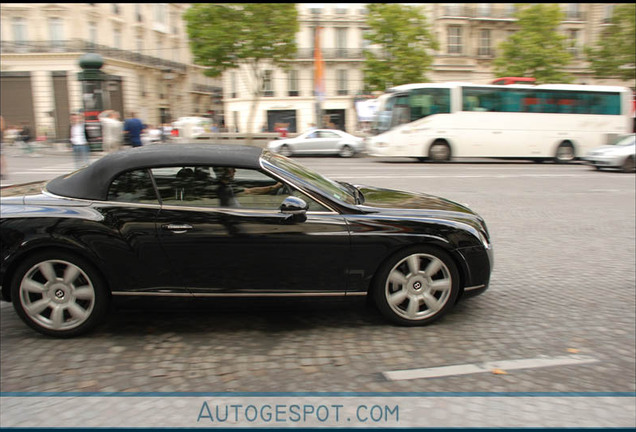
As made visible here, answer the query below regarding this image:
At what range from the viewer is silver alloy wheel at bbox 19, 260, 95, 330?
3.84 meters

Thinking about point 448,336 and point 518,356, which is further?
point 448,336

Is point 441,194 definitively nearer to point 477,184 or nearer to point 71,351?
point 477,184

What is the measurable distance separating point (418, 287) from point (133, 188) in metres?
2.23

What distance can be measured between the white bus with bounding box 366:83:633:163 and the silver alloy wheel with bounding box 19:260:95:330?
17744 millimetres

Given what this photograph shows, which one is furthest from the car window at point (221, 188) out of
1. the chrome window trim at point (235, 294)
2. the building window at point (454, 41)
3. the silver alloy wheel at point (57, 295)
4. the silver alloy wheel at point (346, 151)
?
the building window at point (454, 41)

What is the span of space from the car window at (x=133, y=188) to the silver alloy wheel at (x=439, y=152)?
17.6 m

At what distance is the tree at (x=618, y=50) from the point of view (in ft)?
117

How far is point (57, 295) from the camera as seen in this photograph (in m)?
3.87

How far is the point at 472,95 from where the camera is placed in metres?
20.5

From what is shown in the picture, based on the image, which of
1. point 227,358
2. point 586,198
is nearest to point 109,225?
point 227,358

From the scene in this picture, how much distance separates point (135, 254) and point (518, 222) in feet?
21.1

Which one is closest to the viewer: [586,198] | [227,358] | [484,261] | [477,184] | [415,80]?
[227,358]

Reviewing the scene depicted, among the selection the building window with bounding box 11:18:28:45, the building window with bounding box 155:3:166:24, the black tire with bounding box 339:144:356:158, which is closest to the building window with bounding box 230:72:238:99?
the building window with bounding box 155:3:166:24

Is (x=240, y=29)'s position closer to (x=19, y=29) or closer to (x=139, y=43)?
(x=19, y=29)
